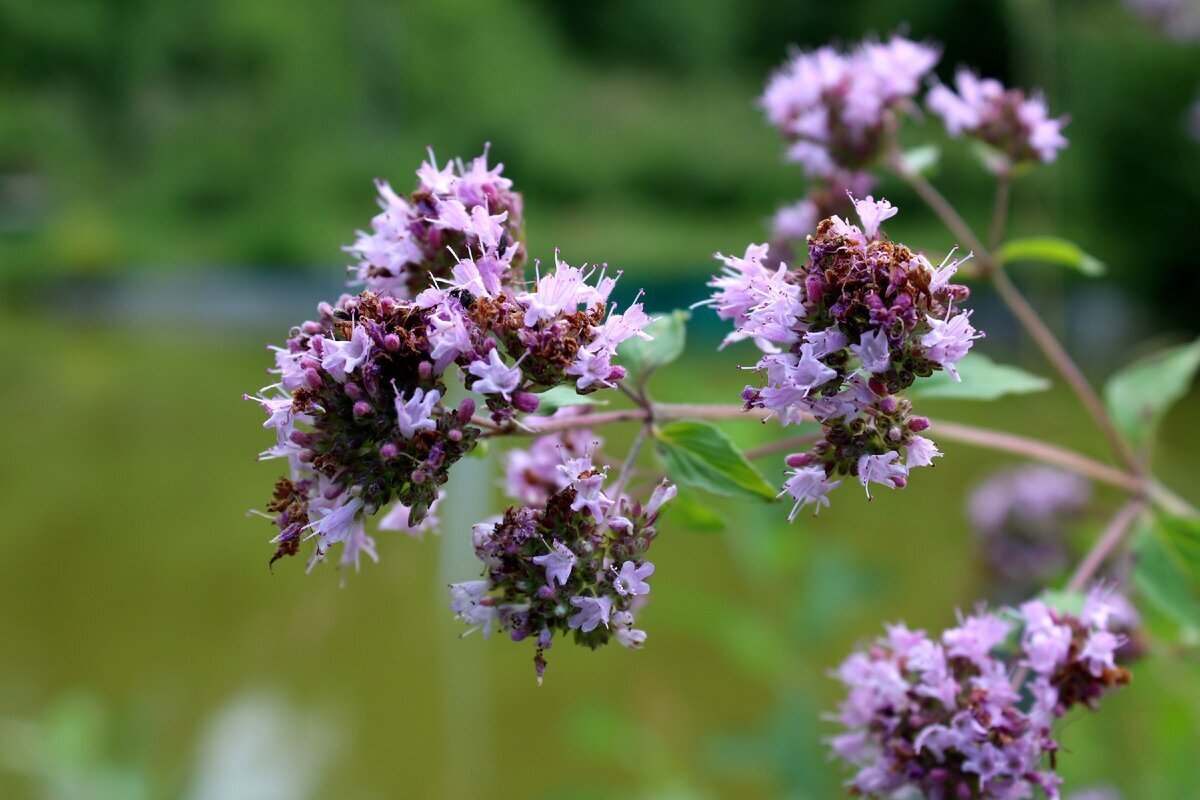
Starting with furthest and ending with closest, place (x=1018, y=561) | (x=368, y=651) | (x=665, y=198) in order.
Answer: (x=665, y=198), (x=368, y=651), (x=1018, y=561)

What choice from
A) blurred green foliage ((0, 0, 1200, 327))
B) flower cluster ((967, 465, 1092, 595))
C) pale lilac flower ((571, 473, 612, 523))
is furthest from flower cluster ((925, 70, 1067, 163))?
blurred green foliage ((0, 0, 1200, 327))

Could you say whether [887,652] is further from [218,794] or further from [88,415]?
[88,415]

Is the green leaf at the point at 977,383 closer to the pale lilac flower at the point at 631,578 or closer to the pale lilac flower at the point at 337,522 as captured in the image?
the pale lilac flower at the point at 631,578

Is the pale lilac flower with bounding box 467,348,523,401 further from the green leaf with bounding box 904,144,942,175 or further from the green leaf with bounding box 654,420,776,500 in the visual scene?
the green leaf with bounding box 904,144,942,175

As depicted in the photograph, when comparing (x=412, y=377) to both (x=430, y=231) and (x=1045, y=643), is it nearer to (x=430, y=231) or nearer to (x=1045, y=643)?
(x=430, y=231)

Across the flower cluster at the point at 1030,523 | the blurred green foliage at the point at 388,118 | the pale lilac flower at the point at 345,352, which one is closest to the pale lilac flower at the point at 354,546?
the pale lilac flower at the point at 345,352

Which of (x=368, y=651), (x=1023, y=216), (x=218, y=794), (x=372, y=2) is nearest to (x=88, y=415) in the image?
(x=368, y=651)

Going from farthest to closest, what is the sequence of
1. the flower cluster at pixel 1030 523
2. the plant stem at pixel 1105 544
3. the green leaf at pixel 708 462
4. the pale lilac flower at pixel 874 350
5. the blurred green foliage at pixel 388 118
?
the blurred green foliage at pixel 388 118, the flower cluster at pixel 1030 523, the plant stem at pixel 1105 544, the green leaf at pixel 708 462, the pale lilac flower at pixel 874 350
